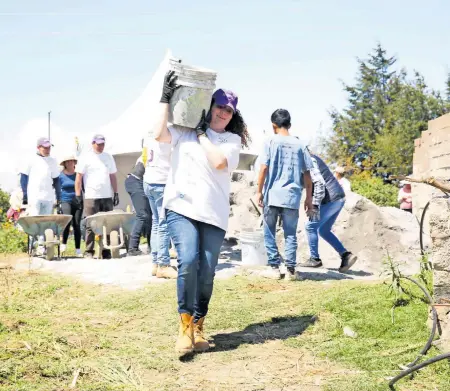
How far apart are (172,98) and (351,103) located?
41820 mm

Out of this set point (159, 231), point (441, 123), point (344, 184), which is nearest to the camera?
point (159, 231)

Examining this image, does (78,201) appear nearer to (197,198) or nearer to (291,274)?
(291,274)

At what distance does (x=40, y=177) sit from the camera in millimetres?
9438

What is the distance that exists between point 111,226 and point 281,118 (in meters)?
3.79

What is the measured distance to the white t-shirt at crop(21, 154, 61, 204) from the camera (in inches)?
372

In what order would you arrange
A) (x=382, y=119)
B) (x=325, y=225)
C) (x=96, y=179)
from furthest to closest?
(x=382, y=119), (x=96, y=179), (x=325, y=225)

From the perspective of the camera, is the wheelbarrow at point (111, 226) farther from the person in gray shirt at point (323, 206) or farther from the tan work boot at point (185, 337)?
the tan work boot at point (185, 337)

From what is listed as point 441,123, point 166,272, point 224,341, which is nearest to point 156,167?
point 166,272

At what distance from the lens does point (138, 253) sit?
9.31 metres

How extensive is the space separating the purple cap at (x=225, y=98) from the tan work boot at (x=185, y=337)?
1.46 m

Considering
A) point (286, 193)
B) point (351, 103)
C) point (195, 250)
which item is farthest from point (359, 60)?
point (195, 250)

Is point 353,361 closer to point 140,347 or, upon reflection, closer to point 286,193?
point 140,347

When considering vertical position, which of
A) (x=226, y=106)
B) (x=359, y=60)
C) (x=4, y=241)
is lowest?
(x=4, y=241)

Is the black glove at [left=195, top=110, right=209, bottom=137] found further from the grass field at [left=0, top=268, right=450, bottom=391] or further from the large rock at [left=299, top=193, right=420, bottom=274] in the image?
the large rock at [left=299, top=193, right=420, bottom=274]
